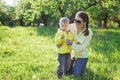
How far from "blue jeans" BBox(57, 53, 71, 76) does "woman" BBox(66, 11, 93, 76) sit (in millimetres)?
194

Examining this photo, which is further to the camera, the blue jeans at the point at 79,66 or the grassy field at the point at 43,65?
the grassy field at the point at 43,65

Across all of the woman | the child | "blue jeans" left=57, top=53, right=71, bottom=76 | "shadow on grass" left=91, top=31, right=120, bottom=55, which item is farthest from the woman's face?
"shadow on grass" left=91, top=31, right=120, bottom=55

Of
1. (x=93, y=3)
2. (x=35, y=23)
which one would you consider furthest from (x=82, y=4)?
(x=35, y=23)

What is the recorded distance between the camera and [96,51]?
12.8m

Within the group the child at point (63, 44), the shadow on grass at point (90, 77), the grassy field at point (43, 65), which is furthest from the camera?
the grassy field at point (43, 65)

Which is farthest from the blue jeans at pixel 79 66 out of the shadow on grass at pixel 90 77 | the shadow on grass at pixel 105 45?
the shadow on grass at pixel 105 45

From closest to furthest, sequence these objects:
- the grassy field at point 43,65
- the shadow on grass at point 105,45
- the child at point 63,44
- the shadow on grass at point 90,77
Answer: the child at point 63,44, the shadow on grass at point 90,77, the grassy field at point 43,65, the shadow on grass at point 105,45

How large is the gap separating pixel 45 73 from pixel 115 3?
776 inches

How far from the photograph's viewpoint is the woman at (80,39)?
7.85m

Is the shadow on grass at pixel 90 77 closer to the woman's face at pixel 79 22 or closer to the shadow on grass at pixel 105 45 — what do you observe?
the woman's face at pixel 79 22

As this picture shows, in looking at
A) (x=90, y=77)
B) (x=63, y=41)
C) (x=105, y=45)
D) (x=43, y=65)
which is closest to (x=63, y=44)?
(x=63, y=41)

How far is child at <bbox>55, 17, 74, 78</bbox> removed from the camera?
782cm

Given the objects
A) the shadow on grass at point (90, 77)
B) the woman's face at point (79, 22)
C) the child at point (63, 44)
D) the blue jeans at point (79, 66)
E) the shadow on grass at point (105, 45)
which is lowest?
the shadow on grass at point (105, 45)

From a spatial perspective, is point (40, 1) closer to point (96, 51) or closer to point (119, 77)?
point (96, 51)
